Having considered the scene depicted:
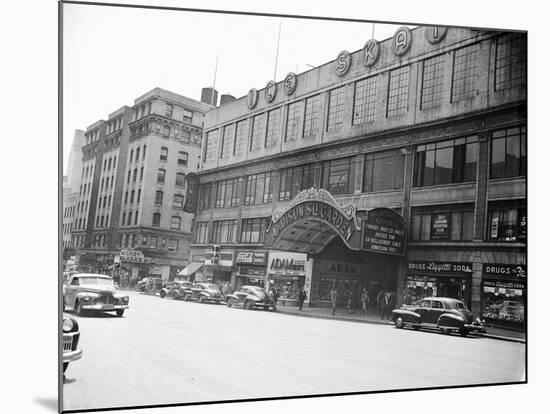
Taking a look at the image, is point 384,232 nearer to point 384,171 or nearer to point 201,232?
point 384,171

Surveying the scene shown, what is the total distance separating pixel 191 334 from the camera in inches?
332

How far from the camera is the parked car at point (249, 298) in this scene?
9133 mm

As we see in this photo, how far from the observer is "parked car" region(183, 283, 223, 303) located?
8.82 metres

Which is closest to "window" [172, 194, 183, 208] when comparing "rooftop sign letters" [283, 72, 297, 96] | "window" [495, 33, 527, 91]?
"rooftop sign letters" [283, 72, 297, 96]

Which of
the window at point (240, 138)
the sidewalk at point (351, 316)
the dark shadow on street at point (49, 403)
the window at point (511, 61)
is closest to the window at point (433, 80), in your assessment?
the window at point (511, 61)

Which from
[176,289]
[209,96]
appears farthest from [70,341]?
[209,96]

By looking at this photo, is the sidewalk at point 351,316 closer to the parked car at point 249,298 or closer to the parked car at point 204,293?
the parked car at point 249,298

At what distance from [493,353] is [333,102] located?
5495 millimetres

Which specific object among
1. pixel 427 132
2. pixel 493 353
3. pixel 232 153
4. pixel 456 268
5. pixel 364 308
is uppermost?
pixel 427 132

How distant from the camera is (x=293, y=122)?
32.3 ft

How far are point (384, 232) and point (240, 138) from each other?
10.5 ft

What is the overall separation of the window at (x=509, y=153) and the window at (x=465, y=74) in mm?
930

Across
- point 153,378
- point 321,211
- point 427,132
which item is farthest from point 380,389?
point 427,132

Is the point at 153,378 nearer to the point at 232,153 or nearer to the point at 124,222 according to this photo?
the point at 124,222
